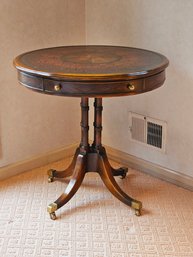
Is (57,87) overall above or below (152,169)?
above

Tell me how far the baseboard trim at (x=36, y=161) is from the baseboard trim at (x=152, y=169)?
0.27 m

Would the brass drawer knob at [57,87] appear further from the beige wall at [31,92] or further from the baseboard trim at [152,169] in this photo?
the baseboard trim at [152,169]

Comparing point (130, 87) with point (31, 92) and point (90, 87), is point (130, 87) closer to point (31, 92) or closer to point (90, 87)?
point (90, 87)

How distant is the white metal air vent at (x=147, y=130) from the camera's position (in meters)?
2.35

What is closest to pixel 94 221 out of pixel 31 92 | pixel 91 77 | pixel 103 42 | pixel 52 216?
pixel 52 216

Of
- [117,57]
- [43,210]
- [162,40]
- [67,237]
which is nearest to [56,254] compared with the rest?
[67,237]

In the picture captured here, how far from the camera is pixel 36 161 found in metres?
2.54

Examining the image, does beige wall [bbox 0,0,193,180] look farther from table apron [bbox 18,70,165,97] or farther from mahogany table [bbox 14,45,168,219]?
table apron [bbox 18,70,165,97]

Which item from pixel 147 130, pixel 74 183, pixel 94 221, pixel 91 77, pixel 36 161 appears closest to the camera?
pixel 91 77

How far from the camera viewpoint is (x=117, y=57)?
196cm

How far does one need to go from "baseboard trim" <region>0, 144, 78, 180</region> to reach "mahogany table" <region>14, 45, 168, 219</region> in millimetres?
383

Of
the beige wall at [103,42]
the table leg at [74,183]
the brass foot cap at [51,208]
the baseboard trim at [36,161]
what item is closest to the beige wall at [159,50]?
the beige wall at [103,42]

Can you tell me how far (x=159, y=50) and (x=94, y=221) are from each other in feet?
3.11

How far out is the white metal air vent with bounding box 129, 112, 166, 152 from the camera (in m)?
2.35
